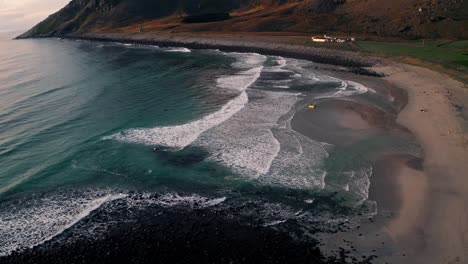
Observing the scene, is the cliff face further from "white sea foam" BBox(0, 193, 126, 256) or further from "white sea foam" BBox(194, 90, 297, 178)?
"white sea foam" BBox(0, 193, 126, 256)

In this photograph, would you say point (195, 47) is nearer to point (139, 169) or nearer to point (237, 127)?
point (237, 127)

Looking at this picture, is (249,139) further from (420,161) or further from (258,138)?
(420,161)

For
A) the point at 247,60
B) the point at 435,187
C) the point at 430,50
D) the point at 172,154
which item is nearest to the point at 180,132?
the point at 172,154

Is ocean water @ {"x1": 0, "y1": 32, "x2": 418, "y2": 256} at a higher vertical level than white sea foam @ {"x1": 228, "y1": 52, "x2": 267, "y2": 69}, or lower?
lower

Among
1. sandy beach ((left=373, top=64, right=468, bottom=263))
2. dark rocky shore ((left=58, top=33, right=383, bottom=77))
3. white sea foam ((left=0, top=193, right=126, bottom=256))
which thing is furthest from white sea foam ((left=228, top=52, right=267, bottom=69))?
white sea foam ((left=0, top=193, right=126, bottom=256))

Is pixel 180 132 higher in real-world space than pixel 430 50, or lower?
lower
